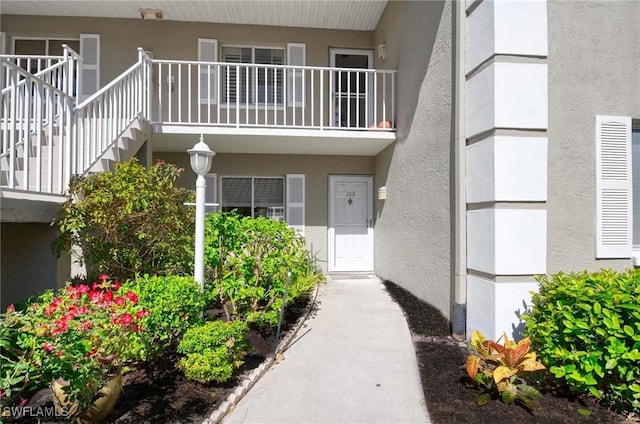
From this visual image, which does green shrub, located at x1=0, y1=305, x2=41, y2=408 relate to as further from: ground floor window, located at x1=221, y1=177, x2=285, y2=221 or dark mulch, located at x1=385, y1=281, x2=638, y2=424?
ground floor window, located at x1=221, y1=177, x2=285, y2=221

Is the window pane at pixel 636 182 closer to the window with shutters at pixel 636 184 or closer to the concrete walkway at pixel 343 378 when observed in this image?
the window with shutters at pixel 636 184

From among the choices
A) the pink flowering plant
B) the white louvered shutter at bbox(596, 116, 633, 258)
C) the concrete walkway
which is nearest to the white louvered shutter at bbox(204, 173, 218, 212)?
the concrete walkway

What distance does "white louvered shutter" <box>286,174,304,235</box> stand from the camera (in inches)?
313

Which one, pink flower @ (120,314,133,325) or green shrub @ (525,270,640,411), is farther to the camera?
green shrub @ (525,270,640,411)

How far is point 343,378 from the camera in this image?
3.36 metres

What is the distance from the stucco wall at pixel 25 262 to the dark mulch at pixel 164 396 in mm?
1387

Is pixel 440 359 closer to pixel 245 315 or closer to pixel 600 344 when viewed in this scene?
pixel 600 344

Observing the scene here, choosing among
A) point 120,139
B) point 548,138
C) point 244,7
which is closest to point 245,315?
point 120,139

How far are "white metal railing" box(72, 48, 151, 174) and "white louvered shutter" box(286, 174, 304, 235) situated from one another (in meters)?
3.19

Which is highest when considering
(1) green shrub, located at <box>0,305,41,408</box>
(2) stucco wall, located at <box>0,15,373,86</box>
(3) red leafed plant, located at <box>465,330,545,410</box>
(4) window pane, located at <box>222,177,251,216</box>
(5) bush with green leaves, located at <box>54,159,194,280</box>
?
(2) stucco wall, located at <box>0,15,373,86</box>

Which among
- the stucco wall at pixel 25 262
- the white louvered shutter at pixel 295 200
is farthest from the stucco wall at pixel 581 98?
the stucco wall at pixel 25 262

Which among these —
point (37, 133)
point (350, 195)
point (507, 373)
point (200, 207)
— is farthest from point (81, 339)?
point (350, 195)

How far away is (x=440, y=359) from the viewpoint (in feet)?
11.9

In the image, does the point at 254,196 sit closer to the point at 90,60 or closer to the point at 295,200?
the point at 295,200
